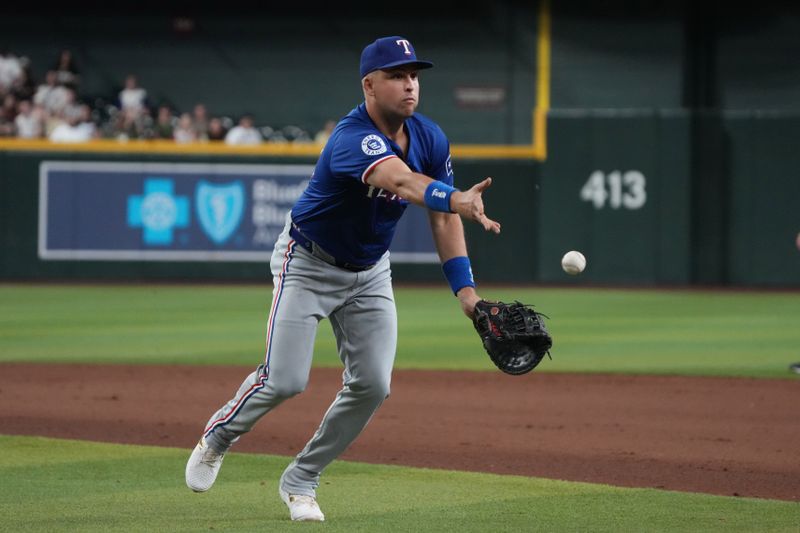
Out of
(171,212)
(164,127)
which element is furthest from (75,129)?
(171,212)

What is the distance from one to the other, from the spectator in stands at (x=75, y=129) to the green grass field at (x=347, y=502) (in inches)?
558

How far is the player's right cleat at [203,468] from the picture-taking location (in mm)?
5848

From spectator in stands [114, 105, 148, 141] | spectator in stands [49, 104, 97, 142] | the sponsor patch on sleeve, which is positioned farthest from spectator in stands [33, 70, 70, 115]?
the sponsor patch on sleeve

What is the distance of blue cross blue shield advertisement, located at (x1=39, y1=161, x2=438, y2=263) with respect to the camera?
805 inches

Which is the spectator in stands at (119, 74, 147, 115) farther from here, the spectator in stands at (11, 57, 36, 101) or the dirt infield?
the dirt infield

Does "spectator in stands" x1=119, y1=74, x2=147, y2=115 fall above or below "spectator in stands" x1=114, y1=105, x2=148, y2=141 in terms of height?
above

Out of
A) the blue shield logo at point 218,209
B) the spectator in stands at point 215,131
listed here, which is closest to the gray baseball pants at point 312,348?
the blue shield logo at point 218,209

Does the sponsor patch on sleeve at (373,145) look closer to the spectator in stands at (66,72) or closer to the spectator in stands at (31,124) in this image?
the spectator in stands at (31,124)

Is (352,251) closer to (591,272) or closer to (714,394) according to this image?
(714,394)

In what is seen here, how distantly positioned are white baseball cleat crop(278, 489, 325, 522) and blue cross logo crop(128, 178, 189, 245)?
49.6ft

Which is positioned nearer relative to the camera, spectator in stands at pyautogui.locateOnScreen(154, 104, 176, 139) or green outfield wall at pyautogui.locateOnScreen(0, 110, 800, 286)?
green outfield wall at pyautogui.locateOnScreen(0, 110, 800, 286)

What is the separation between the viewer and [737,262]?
20969mm

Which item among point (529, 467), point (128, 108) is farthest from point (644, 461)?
point (128, 108)

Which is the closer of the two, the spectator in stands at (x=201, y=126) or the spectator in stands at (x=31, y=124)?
the spectator in stands at (x=31, y=124)
